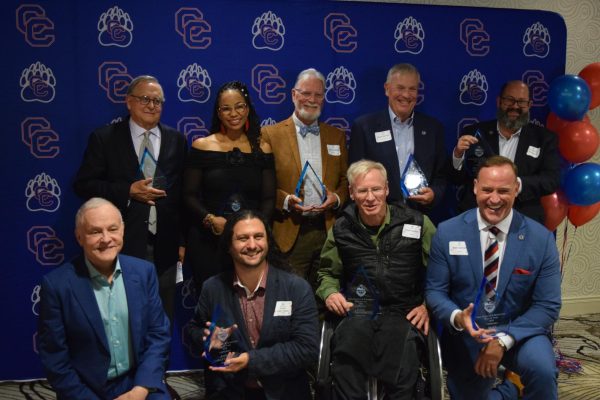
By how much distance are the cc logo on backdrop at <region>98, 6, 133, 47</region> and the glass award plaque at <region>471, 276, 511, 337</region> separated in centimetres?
280

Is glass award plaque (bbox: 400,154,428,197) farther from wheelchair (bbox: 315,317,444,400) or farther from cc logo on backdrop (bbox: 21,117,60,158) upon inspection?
cc logo on backdrop (bbox: 21,117,60,158)

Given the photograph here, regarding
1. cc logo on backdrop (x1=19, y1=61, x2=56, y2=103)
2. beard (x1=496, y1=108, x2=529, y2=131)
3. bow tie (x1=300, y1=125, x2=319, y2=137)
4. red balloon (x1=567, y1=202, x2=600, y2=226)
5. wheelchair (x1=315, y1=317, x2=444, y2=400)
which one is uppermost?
cc logo on backdrop (x1=19, y1=61, x2=56, y2=103)

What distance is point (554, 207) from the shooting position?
446cm

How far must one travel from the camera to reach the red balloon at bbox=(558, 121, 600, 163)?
174 inches

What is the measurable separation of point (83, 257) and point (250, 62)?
2.12 m

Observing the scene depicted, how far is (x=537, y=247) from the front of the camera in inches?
118

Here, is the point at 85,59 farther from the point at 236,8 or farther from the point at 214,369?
the point at 214,369

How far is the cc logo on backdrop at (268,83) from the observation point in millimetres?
4324

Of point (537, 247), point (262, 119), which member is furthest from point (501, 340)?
point (262, 119)

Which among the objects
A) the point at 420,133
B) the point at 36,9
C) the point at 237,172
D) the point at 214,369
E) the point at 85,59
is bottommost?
the point at 214,369

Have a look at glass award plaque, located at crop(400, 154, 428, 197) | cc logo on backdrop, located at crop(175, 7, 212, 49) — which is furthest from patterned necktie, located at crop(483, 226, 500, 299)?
cc logo on backdrop, located at crop(175, 7, 212, 49)

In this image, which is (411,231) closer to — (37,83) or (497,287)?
(497,287)

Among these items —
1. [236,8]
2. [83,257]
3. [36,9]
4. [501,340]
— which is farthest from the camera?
[236,8]

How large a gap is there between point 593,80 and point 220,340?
355 centimetres
